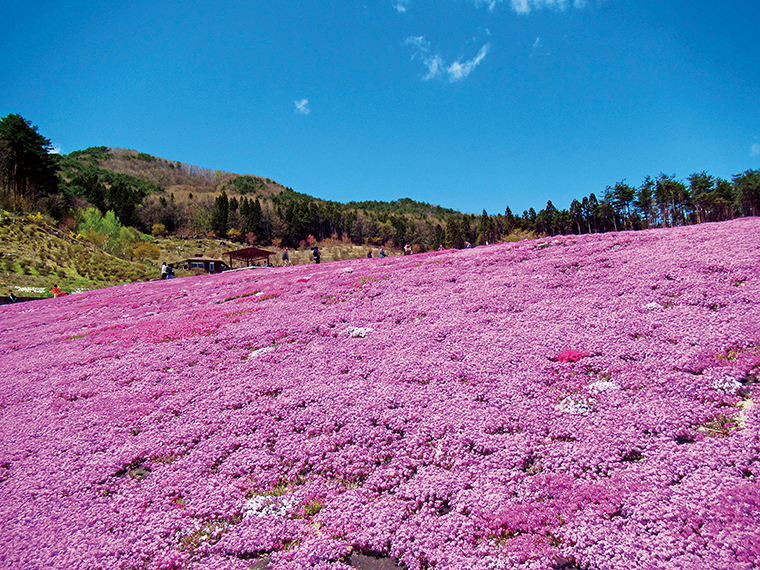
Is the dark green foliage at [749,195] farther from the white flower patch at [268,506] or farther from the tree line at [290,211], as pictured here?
the white flower patch at [268,506]

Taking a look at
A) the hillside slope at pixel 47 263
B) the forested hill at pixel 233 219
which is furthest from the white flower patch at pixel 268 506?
the forested hill at pixel 233 219

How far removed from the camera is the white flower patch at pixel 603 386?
216 inches

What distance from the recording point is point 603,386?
18.2 ft

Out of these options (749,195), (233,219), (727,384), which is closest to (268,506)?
(727,384)

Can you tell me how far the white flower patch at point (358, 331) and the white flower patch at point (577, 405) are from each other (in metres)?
5.15

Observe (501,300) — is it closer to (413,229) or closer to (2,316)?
(2,316)

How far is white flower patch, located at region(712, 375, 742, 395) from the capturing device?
486 centimetres

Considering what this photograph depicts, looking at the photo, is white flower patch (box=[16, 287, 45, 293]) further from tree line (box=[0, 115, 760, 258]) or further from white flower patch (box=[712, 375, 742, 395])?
white flower patch (box=[712, 375, 742, 395])

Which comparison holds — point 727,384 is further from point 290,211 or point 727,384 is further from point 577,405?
point 290,211

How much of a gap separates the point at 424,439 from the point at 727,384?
14.1 feet

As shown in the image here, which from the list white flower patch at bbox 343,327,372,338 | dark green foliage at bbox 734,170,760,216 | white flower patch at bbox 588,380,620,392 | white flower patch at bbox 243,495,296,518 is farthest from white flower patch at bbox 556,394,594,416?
dark green foliage at bbox 734,170,760,216

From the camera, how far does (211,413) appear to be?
21.6ft

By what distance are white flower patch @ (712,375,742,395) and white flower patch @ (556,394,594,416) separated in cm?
161

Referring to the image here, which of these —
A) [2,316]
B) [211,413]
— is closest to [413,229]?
[2,316]
